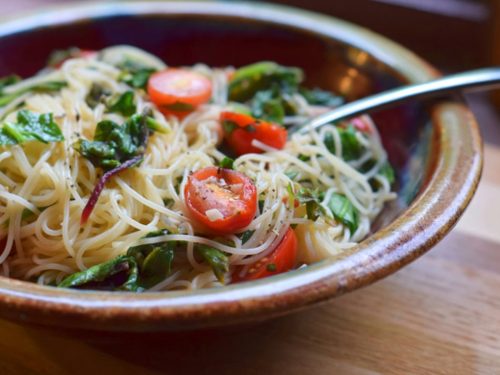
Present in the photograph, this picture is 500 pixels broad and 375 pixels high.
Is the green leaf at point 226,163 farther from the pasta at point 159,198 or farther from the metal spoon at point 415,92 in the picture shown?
the metal spoon at point 415,92

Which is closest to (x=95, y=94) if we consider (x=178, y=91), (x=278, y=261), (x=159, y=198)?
(x=178, y=91)

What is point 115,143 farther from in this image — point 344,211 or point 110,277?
point 344,211

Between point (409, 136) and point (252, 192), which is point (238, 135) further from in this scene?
point (409, 136)

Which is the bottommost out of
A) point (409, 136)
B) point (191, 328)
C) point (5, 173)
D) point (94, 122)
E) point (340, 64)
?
point (191, 328)

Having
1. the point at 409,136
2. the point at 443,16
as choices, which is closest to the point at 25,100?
the point at 409,136

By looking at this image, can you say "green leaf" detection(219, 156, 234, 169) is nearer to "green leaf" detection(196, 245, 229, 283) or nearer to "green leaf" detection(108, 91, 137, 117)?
"green leaf" detection(196, 245, 229, 283)

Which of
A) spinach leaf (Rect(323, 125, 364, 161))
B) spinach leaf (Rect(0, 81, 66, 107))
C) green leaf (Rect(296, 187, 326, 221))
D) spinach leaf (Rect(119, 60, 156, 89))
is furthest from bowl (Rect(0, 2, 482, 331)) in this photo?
spinach leaf (Rect(0, 81, 66, 107))
